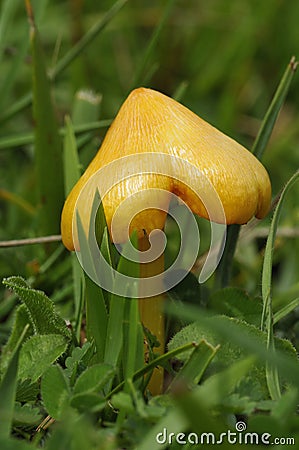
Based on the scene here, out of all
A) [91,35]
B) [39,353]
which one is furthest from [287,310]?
[91,35]

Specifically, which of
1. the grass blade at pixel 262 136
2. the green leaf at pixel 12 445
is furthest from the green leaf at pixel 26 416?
the grass blade at pixel 262 136

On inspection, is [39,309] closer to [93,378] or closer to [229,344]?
[93,378]

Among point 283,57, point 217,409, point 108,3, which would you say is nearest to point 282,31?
point 283,57

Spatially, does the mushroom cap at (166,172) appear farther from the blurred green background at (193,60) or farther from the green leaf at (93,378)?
the blurred green background at (193,60)

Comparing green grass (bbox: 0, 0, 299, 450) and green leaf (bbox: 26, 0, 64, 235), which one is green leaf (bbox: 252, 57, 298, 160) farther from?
green leaf (bbox: 26, 0, 64, 235)

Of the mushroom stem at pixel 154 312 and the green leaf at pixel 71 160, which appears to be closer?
the mushroom stem at pixel 154 312

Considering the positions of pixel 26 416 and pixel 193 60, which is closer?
pixel 26 416

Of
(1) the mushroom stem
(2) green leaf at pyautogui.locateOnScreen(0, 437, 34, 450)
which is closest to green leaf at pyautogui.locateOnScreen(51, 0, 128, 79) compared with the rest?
(1) the mushroom stem

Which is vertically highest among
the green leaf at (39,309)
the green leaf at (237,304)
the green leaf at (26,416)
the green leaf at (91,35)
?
the green leaf at (91,35)
